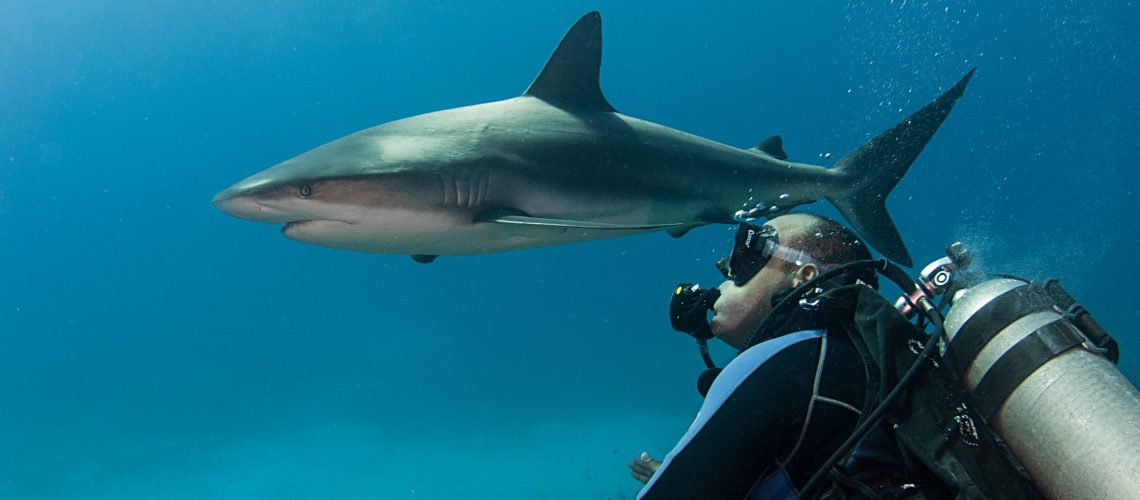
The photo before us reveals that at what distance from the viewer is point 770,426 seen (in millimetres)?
1716

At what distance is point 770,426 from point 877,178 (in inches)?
201

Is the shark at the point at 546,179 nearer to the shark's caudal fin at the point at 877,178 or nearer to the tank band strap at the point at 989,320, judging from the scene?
the shark's caudal fin at the point at 877,178

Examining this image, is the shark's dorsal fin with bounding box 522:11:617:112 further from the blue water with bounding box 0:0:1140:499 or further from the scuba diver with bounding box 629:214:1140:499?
the blue water with bounding box 0:0:1140:499

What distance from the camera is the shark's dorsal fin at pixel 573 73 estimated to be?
5.43 metres

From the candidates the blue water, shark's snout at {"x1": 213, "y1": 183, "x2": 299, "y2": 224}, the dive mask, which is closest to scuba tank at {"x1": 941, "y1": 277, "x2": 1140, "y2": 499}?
the dive mask

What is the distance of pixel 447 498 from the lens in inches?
867

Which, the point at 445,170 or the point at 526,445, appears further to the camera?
the point at 526,445

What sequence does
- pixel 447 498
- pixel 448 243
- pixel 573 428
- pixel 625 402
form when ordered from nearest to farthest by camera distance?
pixel 448 243, pixel 447 498, pixel 573 428, pixel 625 402

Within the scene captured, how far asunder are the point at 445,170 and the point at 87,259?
90948 mm

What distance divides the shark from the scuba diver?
7.60 feet

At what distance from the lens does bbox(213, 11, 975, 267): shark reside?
409 cm

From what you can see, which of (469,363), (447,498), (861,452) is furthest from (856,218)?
(469,363)

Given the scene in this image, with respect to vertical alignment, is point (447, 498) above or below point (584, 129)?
below

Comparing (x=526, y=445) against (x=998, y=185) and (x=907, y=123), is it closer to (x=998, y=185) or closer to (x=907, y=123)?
(x=907, y=123)
